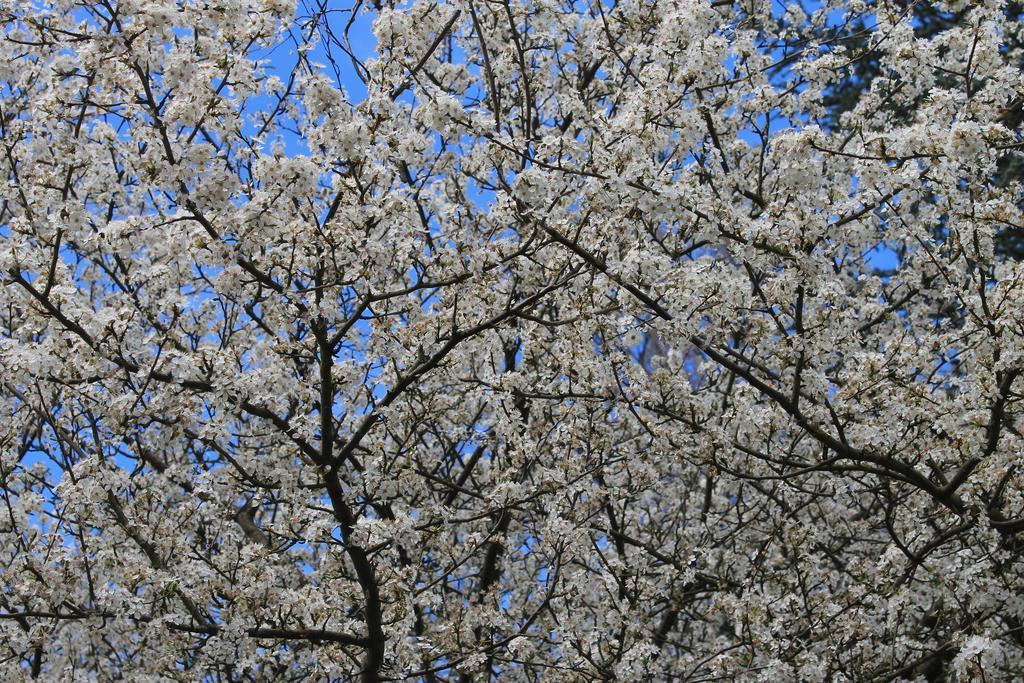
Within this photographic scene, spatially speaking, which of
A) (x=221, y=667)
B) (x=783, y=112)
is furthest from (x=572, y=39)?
(x=221, y=667)

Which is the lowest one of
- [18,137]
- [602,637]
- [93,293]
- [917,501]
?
[602,637]

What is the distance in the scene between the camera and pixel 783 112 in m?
9.89

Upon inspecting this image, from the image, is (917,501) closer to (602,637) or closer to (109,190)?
(602,637)

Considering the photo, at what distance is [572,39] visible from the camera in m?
10.9

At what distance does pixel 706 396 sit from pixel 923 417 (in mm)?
1708

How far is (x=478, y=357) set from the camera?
930 cm

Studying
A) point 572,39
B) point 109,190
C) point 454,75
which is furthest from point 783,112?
point 109,190

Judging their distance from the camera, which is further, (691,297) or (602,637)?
(602,637)

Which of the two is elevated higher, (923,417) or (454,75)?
(454,75)

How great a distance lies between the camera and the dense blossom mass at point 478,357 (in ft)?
22.5

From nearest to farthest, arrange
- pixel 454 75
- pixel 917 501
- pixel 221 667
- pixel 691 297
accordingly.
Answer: pixel 691 297
pixel 221 667
pixel 917 501
pixel 454 75

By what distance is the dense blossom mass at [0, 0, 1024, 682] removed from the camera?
6.85 meters

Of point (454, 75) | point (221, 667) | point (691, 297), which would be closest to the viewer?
point (691, 297)

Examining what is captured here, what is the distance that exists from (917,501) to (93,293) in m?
8.31
